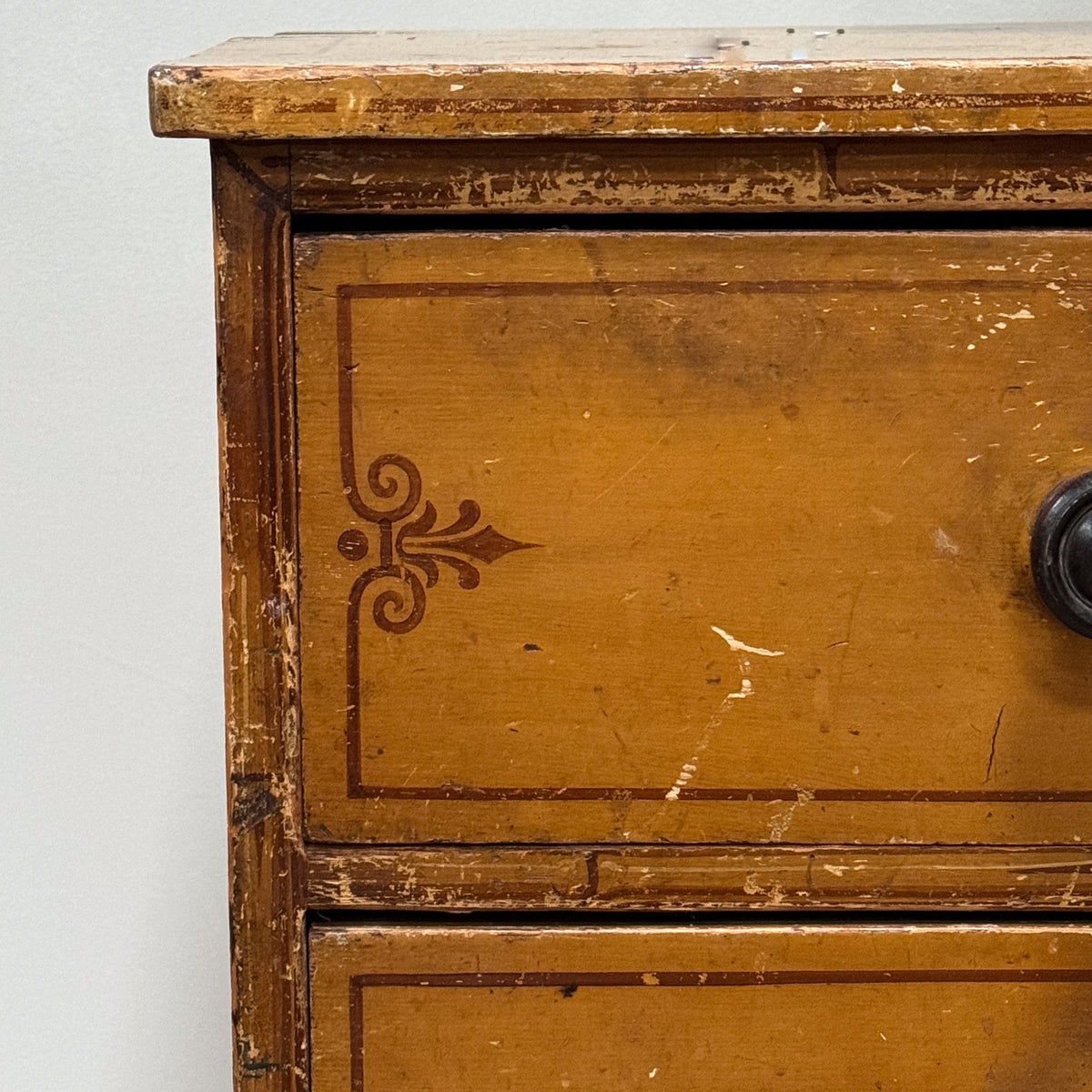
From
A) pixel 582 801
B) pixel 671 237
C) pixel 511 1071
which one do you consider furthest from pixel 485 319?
pixel 511 1071

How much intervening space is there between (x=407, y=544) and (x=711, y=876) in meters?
0.17

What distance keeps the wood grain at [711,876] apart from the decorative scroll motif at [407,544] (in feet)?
0.32

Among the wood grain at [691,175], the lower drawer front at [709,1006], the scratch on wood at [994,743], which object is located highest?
the wood grain at [691,175]

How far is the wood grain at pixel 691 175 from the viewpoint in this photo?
0.47m

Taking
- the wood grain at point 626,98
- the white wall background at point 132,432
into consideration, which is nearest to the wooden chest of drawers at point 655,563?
the wood grain at point 626,98

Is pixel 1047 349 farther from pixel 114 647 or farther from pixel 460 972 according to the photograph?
pixel 114 647

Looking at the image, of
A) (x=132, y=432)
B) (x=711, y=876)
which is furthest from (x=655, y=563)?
(x=132, y=432)

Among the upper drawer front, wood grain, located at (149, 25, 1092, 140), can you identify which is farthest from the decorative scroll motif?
wood grain, located at (149, 25, 1092, 140)

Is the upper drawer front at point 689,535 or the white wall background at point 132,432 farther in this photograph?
the white wall background at point 132,432

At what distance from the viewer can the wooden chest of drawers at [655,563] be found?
18.7 inches

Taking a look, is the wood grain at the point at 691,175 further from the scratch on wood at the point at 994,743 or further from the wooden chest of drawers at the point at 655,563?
the scratch on wood at the point at 994,743

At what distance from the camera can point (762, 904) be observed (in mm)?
523

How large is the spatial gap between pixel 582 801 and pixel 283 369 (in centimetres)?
19

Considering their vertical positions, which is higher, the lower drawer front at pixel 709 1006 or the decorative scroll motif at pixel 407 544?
the decorative scroll motif at pixel 407 544
